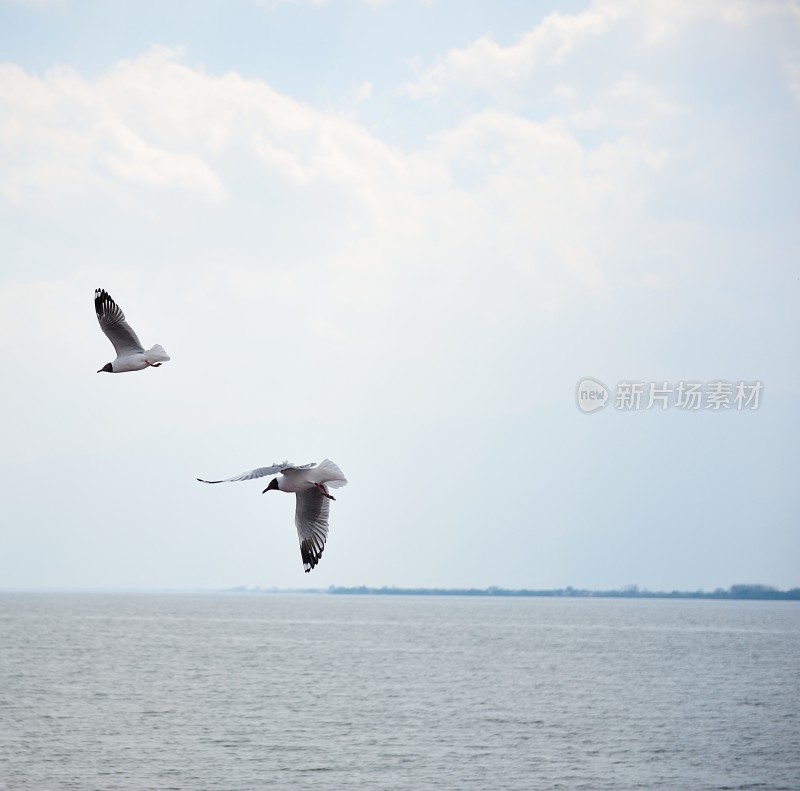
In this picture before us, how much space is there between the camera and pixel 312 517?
1764 centimetres

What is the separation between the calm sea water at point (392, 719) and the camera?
192 feet

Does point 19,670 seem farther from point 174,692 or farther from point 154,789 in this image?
point 154,789

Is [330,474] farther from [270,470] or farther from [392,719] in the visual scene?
[392,719]

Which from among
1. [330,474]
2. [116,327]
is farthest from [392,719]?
[330,474]

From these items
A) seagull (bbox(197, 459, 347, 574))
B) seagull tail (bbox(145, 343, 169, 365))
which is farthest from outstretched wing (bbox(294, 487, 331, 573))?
seagull tail (bbox(145, 343, 169, 365))

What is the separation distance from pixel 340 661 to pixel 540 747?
63000 mm

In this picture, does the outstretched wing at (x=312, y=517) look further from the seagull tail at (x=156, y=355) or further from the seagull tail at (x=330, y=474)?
the seagull tail at (x=156, y=355)

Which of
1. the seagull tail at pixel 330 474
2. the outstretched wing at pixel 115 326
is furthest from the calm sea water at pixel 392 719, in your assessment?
the seagull tail at pixel 330 474

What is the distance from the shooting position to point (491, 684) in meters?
105

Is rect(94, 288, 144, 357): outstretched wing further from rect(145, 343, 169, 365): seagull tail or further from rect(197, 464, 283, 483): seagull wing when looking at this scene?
rect(197, 464, 283, 483): seagull wing

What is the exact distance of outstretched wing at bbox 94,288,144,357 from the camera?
19.5 m

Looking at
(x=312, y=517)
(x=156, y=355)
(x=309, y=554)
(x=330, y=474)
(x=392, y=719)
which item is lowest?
(x=392, y=719)

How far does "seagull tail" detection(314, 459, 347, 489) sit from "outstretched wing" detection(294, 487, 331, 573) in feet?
3.53

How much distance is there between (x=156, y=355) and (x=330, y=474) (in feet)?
14.0
